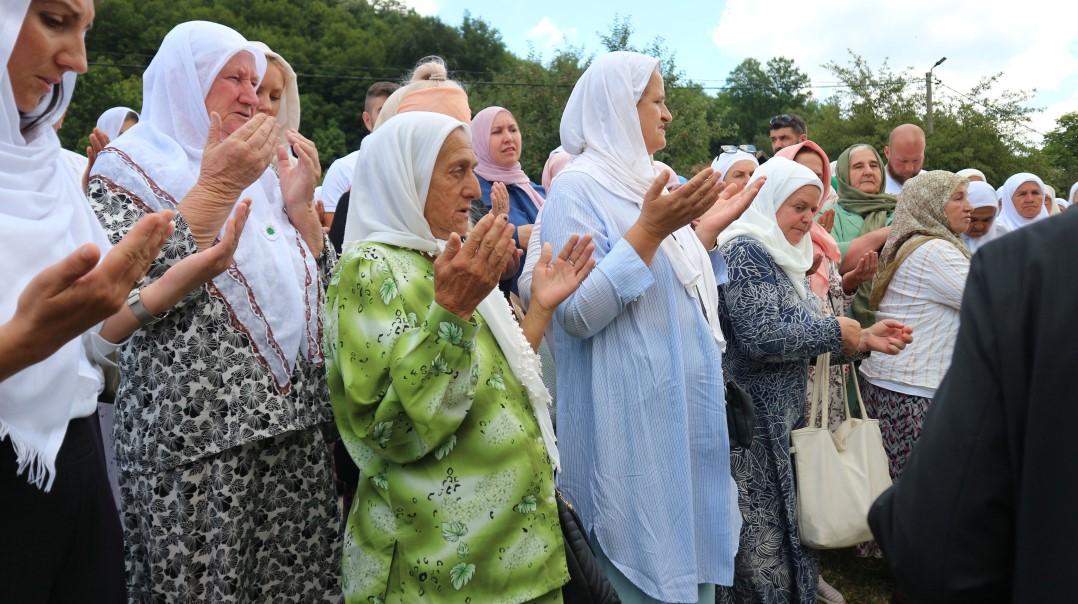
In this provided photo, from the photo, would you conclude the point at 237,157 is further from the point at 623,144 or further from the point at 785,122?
the point at 785,122

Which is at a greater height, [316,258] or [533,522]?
[316,258]

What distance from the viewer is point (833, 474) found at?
3.97 metres

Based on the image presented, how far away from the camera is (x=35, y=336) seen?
5.04ft

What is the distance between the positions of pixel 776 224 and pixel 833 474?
1115mm

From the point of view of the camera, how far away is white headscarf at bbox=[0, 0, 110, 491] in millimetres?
1720

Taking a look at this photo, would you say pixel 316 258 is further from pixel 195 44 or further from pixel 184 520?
pixel 184 520

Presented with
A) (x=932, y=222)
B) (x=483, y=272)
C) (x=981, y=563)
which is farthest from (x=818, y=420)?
(x=981, y=563)

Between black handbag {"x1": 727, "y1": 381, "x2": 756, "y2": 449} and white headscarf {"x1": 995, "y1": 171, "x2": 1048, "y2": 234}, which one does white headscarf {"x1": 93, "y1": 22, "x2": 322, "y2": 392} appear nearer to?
black handbag {"x1": 727, "y1": 381, "x2": 756, "y2": 449}

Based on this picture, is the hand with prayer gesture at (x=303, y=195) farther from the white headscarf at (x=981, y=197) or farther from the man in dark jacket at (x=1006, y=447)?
the white headscarf at (x=981, y=197)

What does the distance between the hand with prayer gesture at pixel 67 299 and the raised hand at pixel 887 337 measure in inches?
121

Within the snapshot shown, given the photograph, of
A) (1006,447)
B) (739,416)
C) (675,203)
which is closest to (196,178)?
(675,203)

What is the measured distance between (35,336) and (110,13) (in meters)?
46.1

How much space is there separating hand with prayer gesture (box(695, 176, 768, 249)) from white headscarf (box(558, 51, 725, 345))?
7cm

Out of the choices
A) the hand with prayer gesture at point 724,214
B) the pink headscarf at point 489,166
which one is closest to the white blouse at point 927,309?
the hand with prayer gesture at point 724,214
